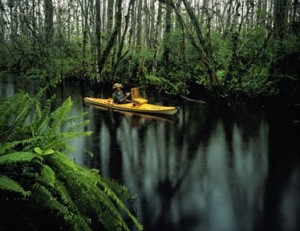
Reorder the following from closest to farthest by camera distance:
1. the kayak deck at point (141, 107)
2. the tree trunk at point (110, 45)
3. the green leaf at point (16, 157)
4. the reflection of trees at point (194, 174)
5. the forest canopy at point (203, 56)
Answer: the green leaf at point (16, 157) < the reflection of trees at point (194, 174) < the kayak deck at point (141, 107) < the forest canopy at point (203, 56) < the tree trunk at point (110, 45)

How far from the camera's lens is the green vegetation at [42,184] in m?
3.43

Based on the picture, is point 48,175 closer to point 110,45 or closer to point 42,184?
point 42,184

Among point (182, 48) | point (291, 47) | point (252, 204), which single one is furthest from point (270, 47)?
point (252, 204)

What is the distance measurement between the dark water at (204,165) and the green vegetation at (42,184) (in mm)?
2222

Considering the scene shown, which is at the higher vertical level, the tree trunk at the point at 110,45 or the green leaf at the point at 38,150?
the tree trunk at the point at 110,45

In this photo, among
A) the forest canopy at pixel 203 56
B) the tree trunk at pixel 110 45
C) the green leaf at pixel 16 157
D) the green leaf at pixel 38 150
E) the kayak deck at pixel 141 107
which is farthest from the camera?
the tree trunk at pixel 110 45

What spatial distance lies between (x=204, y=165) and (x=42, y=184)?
6415 mm

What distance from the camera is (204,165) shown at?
9.61 m

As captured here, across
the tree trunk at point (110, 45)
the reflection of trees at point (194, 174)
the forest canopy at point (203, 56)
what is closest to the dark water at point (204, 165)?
the reflection of trees at point (194, 174)

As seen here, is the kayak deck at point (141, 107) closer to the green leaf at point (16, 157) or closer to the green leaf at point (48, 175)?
the green leaf at point (48, 175)

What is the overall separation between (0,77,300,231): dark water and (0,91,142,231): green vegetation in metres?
2.22

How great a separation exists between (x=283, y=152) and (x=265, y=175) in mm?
2495

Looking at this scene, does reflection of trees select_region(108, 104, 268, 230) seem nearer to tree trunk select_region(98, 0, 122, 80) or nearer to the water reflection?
the water reflection

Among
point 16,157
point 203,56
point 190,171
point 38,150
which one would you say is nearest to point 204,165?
point 190,171
